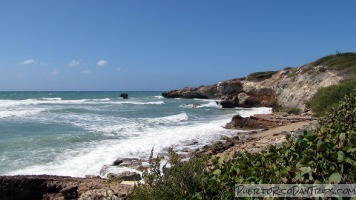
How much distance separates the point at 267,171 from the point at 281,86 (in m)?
37.8

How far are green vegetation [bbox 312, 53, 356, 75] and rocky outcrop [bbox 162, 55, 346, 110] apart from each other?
23.2 inches

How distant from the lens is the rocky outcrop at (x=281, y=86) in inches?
1275

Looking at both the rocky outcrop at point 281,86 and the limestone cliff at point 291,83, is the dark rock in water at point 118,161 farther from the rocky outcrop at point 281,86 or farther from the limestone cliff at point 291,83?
the limestone cliff at point 291,83

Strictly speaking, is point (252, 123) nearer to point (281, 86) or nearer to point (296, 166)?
point (296, 166)

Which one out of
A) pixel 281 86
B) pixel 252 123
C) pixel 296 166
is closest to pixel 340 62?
pixel 281 86

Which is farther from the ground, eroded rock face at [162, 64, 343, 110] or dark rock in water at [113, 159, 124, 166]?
eroded rock face at [162, 64, 343, 110]

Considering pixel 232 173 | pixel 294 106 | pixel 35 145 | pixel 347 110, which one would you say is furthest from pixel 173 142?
pixel 294 106

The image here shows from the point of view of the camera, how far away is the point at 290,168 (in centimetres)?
347

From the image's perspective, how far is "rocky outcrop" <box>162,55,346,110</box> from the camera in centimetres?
3238

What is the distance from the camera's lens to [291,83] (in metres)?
38.2

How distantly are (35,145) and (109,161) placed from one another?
5125 millimetres

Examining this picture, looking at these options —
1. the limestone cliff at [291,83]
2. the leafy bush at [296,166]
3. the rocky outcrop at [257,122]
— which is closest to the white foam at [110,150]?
the rocky outcrop at [257,122]

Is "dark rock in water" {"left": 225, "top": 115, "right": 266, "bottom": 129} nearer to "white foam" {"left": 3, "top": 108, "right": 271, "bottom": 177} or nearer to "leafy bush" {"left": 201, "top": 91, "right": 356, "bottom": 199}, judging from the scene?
"white foam" {"left": 3, "top": 108, "right": 271, "bottom": 177}

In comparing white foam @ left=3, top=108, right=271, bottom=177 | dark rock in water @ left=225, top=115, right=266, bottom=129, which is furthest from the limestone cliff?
white foam @ left=3, top=108, right=271, bottom=177
